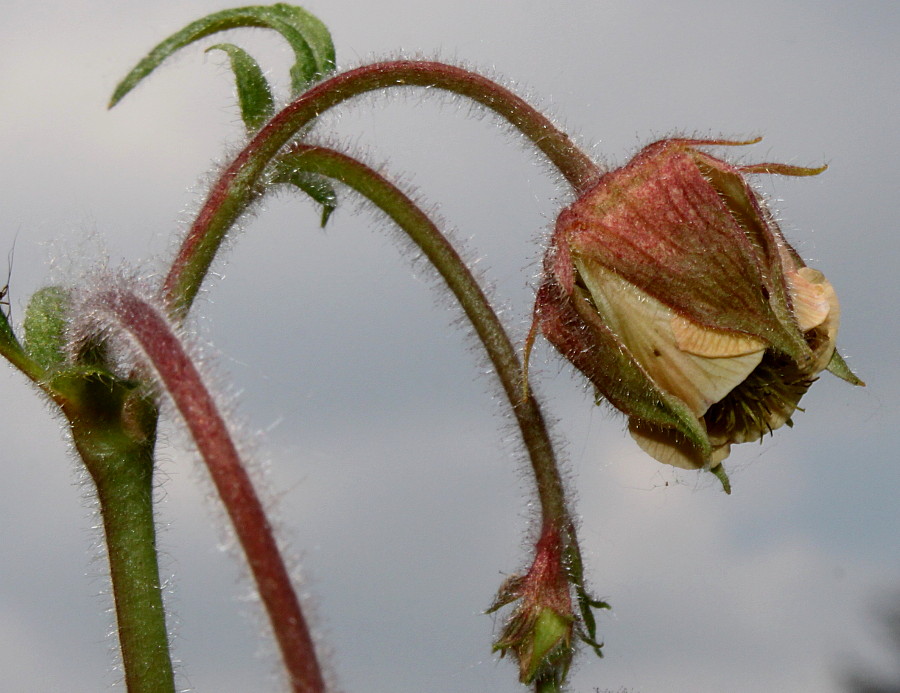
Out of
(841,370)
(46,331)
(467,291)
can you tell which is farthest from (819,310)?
(46,331)

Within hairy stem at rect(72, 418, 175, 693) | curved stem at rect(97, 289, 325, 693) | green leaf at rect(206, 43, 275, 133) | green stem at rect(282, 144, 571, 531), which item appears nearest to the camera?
curved stem at rect(97, 289, 325, 693)

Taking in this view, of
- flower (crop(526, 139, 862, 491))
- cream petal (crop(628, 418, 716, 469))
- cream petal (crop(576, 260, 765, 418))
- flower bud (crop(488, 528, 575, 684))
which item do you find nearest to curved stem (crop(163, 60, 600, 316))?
flower (crop(526, 139, 862, 491))

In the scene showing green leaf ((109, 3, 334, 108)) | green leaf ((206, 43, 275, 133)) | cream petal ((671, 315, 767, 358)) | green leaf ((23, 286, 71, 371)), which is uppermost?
green leaf ((109, 3, 334, 108))

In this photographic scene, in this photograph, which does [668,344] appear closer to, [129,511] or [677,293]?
[677,293]

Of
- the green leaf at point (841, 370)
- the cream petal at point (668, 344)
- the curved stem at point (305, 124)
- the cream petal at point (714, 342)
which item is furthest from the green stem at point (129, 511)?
the green leaf at point (841, 370)

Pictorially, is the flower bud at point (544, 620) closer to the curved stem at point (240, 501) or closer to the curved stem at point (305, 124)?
the curved stem at point (305, 124)

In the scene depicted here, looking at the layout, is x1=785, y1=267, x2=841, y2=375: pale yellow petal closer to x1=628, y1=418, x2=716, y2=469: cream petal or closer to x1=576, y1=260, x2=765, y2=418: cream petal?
x1=576, y1=260, x2=765, y2=418: cream petal
